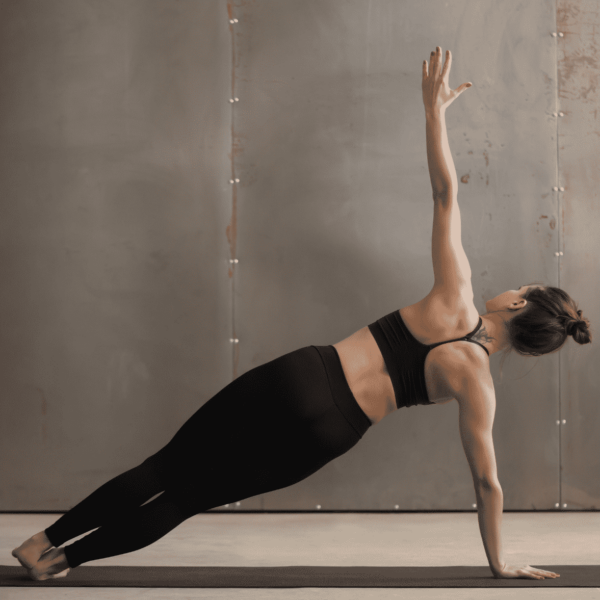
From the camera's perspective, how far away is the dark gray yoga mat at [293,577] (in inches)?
67.2

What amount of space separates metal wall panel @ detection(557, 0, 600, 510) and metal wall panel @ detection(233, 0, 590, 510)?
0.20ft

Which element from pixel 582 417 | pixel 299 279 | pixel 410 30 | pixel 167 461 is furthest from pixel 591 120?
pixel 167 461

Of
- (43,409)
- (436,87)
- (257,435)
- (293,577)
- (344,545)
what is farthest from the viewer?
(43,409)

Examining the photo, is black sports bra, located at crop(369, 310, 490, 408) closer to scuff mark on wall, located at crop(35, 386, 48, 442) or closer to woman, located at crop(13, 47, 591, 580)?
woman, located at crop(13, 47, 591, 580)

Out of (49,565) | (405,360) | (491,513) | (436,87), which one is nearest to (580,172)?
(436,87)

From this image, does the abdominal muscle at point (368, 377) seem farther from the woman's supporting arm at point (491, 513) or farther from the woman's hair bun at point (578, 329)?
the woman's hair bun at point (578, 329)

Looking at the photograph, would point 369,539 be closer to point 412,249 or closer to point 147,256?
point 412,249

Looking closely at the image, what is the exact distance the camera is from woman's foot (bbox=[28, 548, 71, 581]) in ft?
5.47

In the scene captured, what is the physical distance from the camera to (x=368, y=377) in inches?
64.2

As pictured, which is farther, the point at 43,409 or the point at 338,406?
the point at 43,409

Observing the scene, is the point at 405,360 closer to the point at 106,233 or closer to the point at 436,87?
the point at 436,87

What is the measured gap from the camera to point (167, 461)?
1.61m

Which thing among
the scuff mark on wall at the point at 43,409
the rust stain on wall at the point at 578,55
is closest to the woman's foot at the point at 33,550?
the scuff mark on wall at the point at 43,409

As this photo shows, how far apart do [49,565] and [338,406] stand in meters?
0.93
